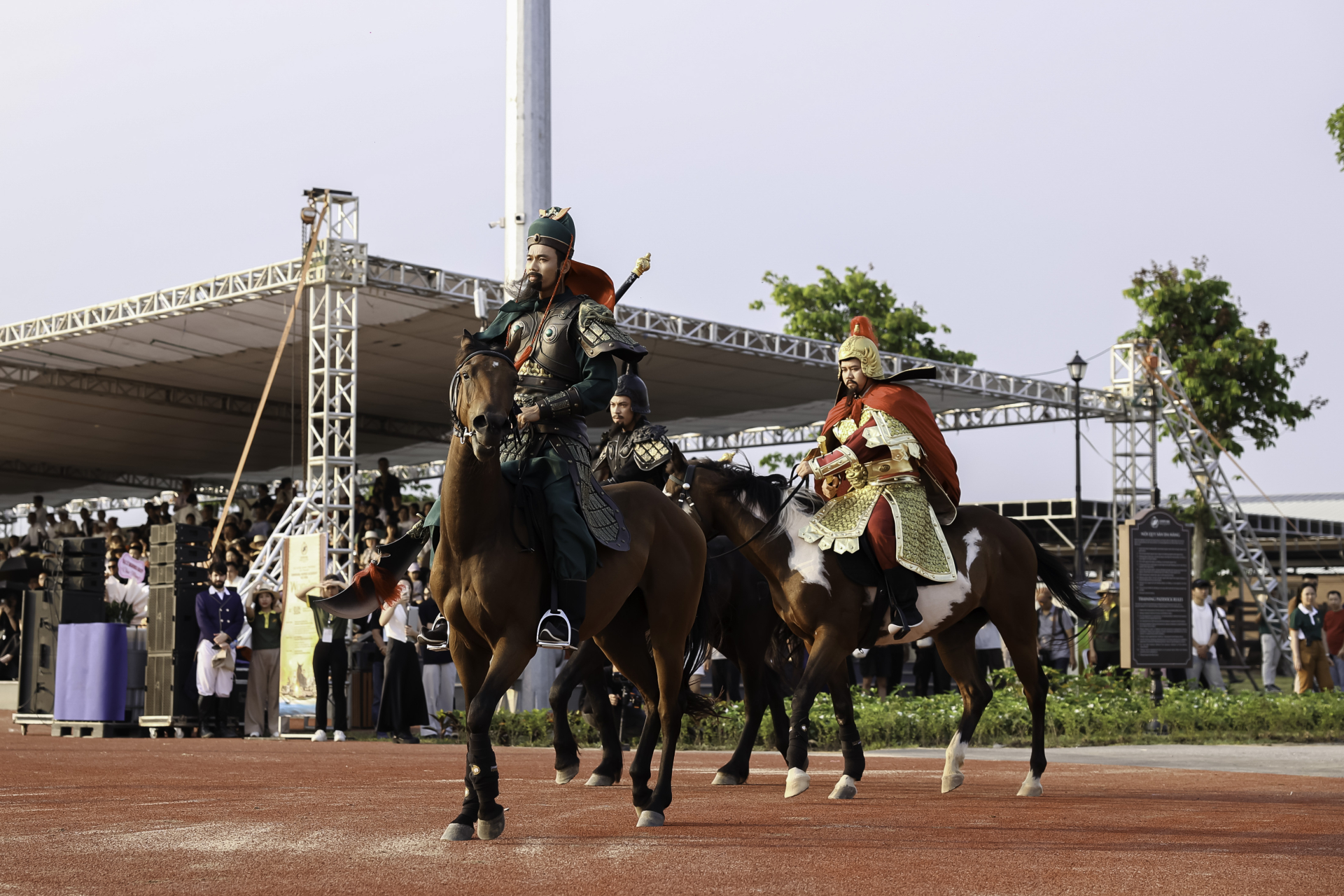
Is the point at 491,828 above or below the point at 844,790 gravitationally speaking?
above

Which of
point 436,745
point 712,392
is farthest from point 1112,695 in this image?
point 712,392

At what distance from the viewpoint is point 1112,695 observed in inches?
578

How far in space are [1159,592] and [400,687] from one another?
7.79 meters

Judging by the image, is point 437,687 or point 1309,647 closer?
point 437,687

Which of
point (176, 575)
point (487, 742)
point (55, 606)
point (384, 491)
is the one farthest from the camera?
point (384, 491)

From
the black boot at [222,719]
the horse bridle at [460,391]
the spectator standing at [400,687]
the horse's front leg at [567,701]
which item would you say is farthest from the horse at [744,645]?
the black boot at [222,719]

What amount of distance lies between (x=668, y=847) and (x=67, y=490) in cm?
4422

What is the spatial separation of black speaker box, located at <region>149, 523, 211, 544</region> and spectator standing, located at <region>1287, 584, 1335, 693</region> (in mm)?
13854

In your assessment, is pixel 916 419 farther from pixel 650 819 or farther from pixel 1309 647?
pixel 1309 647

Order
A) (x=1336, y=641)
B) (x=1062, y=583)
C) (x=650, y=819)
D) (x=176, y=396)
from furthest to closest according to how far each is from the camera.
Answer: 1. (x=176, y=396)
2. (x=1336, y=641)
3. (x=1062, y=583)
4. (x=650, y=819)

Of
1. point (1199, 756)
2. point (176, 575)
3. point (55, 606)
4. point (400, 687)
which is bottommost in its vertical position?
point (1199, 756)

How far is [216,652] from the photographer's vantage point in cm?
1600

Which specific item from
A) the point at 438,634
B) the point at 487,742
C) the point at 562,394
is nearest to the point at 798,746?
the point at 438,634

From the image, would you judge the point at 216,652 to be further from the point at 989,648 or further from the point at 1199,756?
the point at 1199,756
